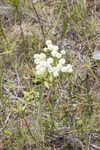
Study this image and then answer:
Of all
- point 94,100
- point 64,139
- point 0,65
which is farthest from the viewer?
point 0,65

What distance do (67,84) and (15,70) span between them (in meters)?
0.60

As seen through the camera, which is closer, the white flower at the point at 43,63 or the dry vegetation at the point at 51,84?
the white flower at the point at 43,63

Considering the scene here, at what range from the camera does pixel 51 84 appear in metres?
1.90

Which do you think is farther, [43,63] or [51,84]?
[51,84]

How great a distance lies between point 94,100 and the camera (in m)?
1.80

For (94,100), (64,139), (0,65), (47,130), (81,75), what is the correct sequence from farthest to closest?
(0,65), (81,75), (94,100), (64,139), (47,130)

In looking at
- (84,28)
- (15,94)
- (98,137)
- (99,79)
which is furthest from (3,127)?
(84,28)

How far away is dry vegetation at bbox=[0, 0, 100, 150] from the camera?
1.63m

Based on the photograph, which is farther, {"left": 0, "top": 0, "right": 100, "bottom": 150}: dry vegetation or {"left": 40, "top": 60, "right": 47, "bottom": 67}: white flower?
{"left": 0, "top": 0, "right": 100, "bottom": 150}: dry vegetation

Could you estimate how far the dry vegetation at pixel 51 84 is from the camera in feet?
5.33

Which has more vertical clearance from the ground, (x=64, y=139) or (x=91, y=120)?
(x=91, y=120)

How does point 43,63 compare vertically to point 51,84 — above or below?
above

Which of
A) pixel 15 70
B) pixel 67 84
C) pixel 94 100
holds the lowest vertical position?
pixel 94 100

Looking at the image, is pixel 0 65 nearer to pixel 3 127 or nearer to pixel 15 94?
pixel 15 94
